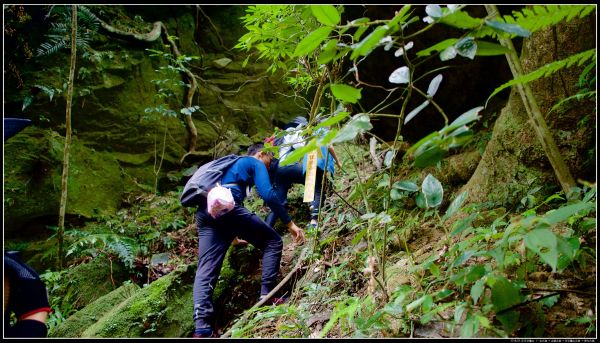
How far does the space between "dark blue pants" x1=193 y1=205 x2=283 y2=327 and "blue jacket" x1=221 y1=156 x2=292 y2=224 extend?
9.4 inches

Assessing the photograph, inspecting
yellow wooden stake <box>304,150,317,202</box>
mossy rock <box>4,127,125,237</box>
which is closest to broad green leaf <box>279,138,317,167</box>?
yellow wooden stake <box>304,150,317,202</box>

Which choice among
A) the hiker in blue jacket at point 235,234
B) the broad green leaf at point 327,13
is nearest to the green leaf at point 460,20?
the broad green leaf at point 327,13

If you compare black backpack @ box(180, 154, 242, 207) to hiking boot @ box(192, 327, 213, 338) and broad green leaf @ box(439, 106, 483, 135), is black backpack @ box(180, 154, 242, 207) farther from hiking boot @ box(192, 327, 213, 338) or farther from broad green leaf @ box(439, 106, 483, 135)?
broad green leaf @ box(439, 106, 483, 135)

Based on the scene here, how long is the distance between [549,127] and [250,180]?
113 inches

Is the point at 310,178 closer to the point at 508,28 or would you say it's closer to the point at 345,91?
the point at 345,91

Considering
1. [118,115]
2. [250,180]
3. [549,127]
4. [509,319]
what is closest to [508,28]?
[509,319]

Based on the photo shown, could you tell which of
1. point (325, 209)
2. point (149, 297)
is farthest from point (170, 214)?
point (325, 209)

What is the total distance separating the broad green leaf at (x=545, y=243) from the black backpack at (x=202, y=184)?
10.3 ft

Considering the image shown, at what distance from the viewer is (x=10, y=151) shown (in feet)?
20.9

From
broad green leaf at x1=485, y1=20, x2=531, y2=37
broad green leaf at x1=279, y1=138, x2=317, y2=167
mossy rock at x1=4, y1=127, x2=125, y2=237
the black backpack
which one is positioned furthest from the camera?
mossy rock at x1=4, y1=127, x2=125, y2=237

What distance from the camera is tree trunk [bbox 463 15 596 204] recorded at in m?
2.24

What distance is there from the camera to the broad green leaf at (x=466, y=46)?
3.87 feet

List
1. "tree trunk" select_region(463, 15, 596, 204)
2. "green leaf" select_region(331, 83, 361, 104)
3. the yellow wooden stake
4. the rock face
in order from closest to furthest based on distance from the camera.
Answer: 1. "green leaf" select_region(331, 83, 361, 104)
2. "tree trunk" select_region(463, 15, 596, 204)
3. the yellow wooden stake
4. the rock face

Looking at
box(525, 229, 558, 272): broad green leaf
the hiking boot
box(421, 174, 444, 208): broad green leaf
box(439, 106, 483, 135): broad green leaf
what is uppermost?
box(439, 106, 483, 135): broad green leaf
